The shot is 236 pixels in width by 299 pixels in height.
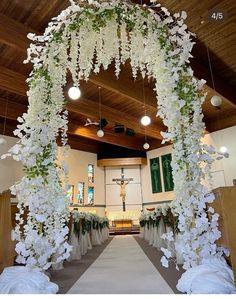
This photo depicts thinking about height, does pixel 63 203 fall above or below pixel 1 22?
below

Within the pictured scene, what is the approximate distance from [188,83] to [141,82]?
493 cm

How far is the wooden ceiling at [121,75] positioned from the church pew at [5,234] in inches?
126

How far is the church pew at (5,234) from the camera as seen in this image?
7.66ft

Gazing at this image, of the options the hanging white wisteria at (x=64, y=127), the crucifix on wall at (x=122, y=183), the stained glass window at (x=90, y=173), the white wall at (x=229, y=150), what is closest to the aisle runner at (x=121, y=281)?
the hanging white wisteria at (x=64, y=127)

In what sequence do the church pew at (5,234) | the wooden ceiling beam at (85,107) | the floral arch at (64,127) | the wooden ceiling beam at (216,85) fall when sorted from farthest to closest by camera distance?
the wooden ceiling beam at (85,107) → the wooden ceiling beam at (216,85) → the church pew at (5,234) → the floral arch at (64,127)

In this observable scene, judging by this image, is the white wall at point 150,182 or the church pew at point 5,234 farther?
the white wall at point 150,182

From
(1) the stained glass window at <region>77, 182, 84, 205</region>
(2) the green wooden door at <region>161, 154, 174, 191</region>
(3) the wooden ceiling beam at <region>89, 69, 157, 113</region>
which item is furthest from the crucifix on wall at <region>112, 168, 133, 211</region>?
(3) the wooden ceiling beam at <region>89, 69, 157, 113</region>

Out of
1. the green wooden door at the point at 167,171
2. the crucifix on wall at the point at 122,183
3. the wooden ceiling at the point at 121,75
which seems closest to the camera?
the wooden ceiling at the point at 121,75

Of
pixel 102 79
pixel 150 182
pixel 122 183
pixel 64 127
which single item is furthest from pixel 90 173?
pixel 64 127

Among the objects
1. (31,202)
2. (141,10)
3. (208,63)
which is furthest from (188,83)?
(208,63)

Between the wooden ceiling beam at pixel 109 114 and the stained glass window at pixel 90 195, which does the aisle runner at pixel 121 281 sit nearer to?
the wooden ceiling beam at pixel 109 114

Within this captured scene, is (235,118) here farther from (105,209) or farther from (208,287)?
(208,287)

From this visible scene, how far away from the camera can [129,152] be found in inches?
517

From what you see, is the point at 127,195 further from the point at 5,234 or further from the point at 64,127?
the point at 64,127
